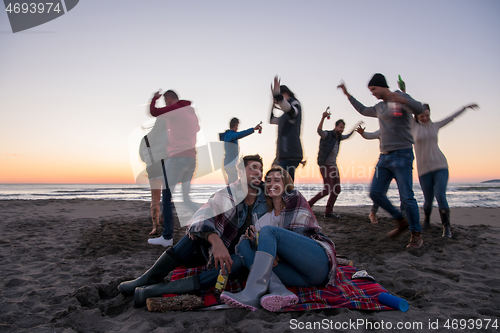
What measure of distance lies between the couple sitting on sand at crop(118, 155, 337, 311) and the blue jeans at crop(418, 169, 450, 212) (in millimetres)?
2809

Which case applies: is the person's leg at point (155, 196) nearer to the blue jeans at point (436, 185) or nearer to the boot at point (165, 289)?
the boot at point (165, 289)

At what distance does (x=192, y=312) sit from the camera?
1.88 metres

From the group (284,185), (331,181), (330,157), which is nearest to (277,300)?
(284,185)

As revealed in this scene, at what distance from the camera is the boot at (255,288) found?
73.2 inches

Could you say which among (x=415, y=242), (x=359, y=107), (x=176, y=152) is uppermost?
(x=359, y=107)

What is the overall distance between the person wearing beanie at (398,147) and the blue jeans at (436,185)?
89 cm

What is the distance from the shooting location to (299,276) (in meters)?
2.18

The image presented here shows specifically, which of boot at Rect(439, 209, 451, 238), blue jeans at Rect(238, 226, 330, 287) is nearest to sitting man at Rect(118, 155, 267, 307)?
blue jeans at Rect(238, 226, 330, 287)

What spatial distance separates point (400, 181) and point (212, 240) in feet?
8.60

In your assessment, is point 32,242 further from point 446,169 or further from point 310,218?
point 446,169

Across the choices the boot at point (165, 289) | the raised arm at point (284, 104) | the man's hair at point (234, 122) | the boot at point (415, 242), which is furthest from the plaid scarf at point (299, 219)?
the man's hair at point (234, 122)

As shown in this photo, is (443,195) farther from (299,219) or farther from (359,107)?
(299,219)

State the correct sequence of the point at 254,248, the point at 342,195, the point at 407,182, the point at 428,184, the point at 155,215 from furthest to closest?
the point at 342,195 < the point at 155,215 < the point at 428,184 < the point at 407,182 < the point at 254,248

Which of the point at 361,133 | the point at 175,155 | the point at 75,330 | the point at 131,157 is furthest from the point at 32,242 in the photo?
the point at 361,133
